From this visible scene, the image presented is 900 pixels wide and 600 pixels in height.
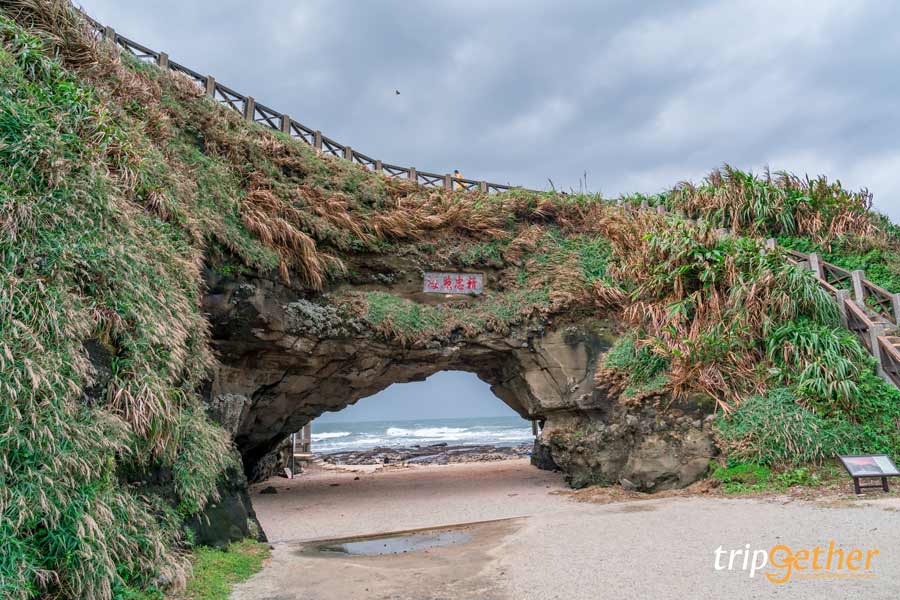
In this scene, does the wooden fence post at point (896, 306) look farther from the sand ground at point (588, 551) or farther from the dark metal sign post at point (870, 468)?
the sand ground at point (588, 551)

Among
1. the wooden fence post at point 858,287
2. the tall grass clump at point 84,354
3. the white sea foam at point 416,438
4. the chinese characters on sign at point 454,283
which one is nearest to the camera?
the tall grass clump at point 84,354

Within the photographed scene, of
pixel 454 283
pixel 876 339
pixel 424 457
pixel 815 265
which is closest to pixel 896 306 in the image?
pixel 876 339

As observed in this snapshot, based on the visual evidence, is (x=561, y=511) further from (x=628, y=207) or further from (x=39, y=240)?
(x=628, y=207)

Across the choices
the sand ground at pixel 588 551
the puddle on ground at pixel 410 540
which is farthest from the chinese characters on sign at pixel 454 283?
the puddle on ground at pixel 410 540

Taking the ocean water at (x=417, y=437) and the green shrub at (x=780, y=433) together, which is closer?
the green shrub at (x=780, y=433)

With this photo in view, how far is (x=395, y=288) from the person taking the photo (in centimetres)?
1145

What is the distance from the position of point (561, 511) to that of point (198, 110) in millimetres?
9288

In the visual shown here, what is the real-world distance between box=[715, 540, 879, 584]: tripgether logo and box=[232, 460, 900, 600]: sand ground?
A: 0.12ft

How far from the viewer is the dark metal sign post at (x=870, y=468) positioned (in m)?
6.59

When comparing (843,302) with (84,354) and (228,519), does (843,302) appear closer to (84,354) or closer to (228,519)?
(228,519)

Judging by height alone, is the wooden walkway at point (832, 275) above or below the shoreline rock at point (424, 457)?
above

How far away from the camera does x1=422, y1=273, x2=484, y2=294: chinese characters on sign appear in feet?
38.2

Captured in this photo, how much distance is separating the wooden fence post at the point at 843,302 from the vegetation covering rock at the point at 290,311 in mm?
148

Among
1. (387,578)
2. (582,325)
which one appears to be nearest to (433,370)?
(582,325)
